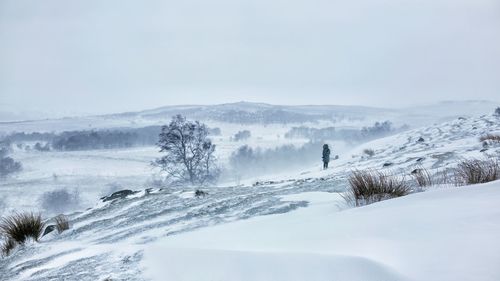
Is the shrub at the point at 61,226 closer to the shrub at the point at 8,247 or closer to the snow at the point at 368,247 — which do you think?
the shrub at the point at 8,247

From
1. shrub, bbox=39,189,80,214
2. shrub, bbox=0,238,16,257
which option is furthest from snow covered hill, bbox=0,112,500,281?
shrub, bbox=39,189,80,214

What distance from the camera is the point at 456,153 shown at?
28.3 ft

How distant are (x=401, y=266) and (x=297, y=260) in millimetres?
548

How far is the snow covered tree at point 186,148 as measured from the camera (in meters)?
33.7

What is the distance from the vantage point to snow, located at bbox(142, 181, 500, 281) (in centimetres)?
186

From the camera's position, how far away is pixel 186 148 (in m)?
35.1

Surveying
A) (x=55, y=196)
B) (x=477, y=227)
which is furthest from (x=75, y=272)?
(x=55, y=196)

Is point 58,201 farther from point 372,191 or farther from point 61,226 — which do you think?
point 372,191

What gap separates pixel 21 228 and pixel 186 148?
2999cm

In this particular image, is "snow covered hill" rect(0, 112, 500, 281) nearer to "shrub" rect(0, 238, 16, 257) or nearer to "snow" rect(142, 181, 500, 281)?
"snow" rect(142, 181, 500, 281)

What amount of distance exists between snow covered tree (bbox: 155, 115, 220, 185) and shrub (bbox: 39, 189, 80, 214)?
106 feet

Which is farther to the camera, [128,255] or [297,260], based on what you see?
[128,255]

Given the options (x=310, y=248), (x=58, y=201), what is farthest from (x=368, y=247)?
(x=58, y=201)

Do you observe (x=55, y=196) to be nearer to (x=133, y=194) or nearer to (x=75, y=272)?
(x=133, y=194)
